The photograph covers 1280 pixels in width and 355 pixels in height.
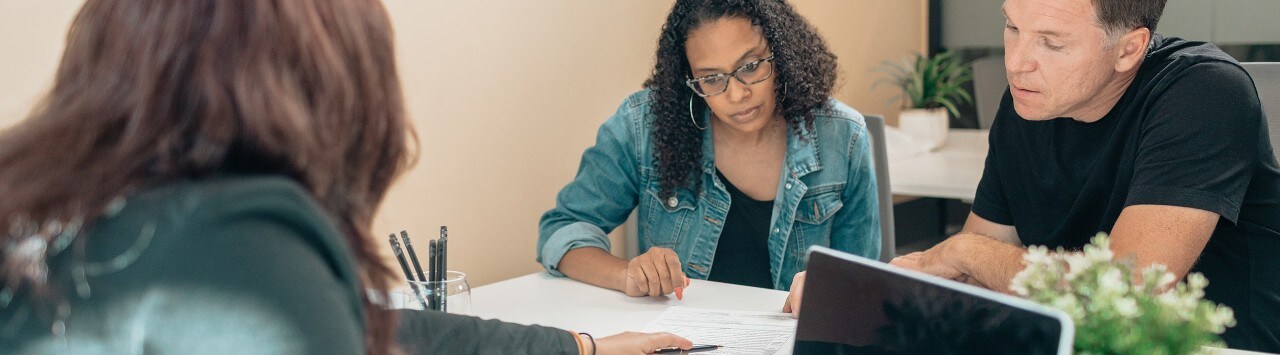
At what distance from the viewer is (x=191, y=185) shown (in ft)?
2.19

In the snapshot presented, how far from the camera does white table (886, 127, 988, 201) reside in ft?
9.84

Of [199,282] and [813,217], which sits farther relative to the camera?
[813,217]

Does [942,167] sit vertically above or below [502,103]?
below

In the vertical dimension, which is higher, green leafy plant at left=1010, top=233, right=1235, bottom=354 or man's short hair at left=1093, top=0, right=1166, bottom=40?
man's short hair at left=1093, top=0, right=1166, bottom=40

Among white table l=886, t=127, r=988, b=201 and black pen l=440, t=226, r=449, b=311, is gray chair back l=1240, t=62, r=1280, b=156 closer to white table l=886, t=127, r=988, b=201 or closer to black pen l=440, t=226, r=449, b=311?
white table l=886, t=127, r=988, b=201

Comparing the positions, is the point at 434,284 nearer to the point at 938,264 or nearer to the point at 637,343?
the point at 637,343

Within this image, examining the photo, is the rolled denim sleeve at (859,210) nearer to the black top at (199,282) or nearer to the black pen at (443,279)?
the black pen at (443,279)

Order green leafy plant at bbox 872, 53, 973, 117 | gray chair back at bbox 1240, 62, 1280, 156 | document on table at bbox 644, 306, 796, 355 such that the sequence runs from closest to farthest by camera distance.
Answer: document on table at bbox 644, 306, 796, 355, gray chair back at bbox 1240, 62, 1280, 156, green leafy plant at bbox 872, 53, 973, 117

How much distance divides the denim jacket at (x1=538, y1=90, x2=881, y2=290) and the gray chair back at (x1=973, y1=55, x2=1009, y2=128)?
181cm

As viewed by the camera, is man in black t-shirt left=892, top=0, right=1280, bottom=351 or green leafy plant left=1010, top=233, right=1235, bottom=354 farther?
man in black t-shirt left=892, top=0, right=1280, bottom=351

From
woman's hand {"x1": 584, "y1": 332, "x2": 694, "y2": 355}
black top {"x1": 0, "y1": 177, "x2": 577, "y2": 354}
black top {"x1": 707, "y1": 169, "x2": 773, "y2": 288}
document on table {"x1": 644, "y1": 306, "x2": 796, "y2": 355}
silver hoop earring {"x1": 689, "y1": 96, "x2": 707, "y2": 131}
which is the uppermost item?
black top {"x1": 0, "y1": 177, "x2": 577, "y2": 354}

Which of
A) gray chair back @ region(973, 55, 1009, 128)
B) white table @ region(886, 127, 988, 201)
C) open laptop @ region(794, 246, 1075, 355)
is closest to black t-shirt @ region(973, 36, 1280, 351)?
open laptop @ region(794, 246, 1075, 355)

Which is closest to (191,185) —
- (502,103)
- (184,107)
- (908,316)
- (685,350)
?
(184,107)

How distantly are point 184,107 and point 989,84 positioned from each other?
11.5ft
